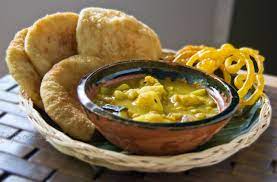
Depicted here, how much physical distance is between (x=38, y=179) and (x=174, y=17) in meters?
1.99

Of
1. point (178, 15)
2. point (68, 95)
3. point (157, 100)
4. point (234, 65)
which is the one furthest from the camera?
point (178, 15)

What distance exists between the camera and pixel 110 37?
3.64 ft

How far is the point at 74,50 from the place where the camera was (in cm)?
115

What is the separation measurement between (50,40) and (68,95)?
18 cm

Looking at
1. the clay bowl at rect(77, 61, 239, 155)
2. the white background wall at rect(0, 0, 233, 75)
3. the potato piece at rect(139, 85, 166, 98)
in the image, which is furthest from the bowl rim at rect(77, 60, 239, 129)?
the white background wall at rect(0, 0, 233, 75)

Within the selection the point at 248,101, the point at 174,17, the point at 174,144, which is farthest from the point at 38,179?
the point at 174,17

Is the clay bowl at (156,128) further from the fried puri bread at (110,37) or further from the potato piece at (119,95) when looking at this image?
the fried puri bread at (110,37)

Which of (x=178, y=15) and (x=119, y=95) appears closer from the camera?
(x=119, y=95)

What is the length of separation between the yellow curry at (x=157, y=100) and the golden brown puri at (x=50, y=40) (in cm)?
19

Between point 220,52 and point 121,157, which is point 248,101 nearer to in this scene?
point 220,52

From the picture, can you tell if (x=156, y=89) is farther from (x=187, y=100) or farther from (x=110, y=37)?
(x=110, y=37)

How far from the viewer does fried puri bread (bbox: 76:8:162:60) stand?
43.5 inches

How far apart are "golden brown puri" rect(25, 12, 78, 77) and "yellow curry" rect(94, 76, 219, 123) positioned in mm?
194

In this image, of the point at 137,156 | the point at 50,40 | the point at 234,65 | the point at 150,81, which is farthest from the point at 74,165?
the point at 234,65
